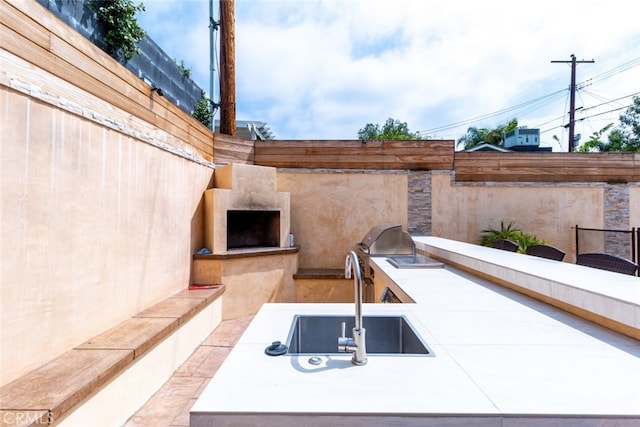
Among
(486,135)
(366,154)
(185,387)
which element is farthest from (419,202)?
(486,135)

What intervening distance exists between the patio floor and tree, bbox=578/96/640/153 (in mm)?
18126

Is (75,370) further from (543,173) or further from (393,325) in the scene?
(543,173)

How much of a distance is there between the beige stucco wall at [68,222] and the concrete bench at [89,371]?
0.11m

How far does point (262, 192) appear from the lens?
4750mm

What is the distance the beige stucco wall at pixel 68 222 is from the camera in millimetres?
1729

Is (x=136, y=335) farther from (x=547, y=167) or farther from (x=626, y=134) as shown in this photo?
(x=626, y=134)

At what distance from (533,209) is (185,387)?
6871 mm

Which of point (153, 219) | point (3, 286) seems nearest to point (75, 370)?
point (3, 286)

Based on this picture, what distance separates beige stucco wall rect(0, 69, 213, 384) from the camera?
5.67ft

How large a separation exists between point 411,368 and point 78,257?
8.40ft

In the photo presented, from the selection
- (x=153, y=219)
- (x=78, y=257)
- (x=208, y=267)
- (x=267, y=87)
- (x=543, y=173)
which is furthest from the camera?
(x=267, y=87)

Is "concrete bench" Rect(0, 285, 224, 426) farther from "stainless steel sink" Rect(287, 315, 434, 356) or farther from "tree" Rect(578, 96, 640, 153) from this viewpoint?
"tree" Rect(578, 96, 640, 153)

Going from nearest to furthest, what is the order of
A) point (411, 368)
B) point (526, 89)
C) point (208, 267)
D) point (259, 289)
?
point (411, 368)
point (208, 267)
point (259, 289)
point (526, 89)

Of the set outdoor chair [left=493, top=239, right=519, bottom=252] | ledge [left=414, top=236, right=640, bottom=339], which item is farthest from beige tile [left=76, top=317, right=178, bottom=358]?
outdoor chair [left=493, top=239, right=519, bottom=252]
